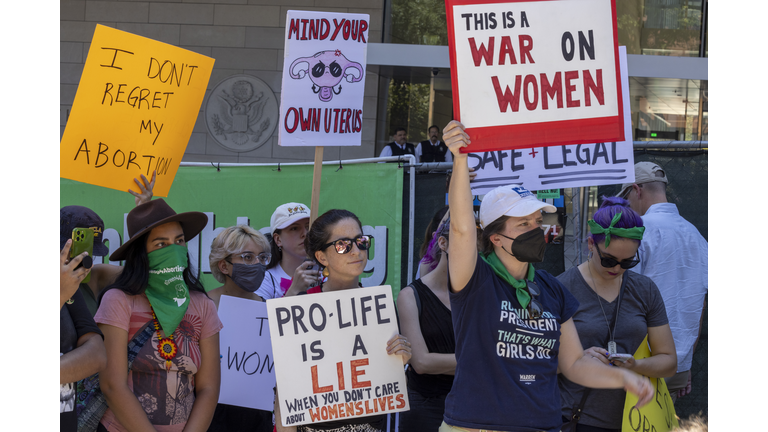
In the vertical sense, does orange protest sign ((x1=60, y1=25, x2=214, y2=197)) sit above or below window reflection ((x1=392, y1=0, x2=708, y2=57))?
below

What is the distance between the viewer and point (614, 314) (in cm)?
324

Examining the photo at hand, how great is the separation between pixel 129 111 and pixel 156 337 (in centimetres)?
145

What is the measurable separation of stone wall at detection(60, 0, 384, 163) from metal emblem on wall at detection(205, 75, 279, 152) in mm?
100

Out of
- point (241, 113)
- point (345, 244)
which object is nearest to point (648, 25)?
point (241, 113)

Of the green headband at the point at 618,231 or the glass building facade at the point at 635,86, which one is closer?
the green headband at the point at 618,231

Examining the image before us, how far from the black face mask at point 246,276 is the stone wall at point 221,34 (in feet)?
22.5

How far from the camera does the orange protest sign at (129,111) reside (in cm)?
345

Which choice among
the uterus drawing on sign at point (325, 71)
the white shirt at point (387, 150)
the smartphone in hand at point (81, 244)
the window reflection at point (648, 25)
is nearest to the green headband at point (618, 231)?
the uterus drawing on sign at point (325, 71)

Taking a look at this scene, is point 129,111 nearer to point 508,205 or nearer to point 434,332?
point 434,332

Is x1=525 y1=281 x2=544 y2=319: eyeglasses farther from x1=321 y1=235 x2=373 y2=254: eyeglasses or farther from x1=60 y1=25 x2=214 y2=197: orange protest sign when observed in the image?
x1=60 y1=25 x2=214 y2=197: orange protest sign

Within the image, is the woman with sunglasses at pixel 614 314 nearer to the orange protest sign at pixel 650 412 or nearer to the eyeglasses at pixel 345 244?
the orange protest sign at pixel 650 412

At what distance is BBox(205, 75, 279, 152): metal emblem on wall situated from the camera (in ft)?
35.0

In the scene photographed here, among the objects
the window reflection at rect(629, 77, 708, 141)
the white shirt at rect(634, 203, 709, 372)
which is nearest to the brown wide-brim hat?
the white shirt at rect(634, 203, 709, 372)

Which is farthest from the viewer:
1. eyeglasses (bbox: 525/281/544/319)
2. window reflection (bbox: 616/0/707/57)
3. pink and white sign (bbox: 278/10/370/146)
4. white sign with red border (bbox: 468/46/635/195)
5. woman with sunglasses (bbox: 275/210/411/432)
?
window reflection (bbox: 616/0/707/57)
